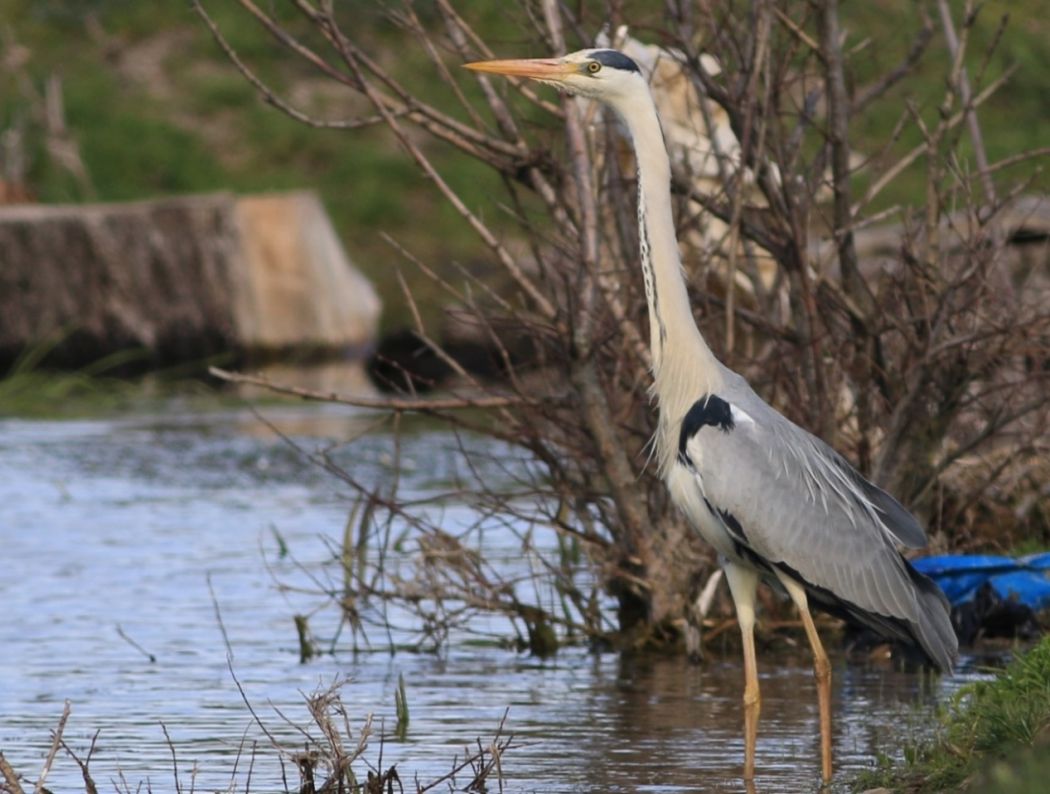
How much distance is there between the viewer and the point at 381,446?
13797mm

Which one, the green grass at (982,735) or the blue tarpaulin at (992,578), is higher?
the blue tarpaulin at (992,578)

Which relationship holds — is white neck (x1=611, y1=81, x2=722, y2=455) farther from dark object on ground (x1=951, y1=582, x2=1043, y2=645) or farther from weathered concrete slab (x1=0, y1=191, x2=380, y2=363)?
weathered concrete slab (x1=0, y1=191, x2=380, y2=363)

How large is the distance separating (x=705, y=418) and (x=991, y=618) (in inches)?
83.4

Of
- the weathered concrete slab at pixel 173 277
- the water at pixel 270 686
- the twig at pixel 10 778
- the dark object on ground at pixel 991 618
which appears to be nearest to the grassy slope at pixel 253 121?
the weathered concrete slab at pixel 173 277

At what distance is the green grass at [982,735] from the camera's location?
5160 mm

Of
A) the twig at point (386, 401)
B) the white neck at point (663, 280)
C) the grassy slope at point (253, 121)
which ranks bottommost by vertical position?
the twig at point (386, 401)

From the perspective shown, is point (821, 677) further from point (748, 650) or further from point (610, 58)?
point (610, 58)

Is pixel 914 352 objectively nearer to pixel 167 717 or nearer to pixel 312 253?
pixel 167 717

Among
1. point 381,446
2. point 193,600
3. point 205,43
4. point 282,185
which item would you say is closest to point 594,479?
point 193,600

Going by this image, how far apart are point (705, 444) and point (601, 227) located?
1.74 m

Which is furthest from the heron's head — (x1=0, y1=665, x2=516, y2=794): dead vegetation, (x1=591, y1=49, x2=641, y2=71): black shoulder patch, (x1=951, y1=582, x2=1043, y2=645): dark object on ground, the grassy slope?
the grassy slope

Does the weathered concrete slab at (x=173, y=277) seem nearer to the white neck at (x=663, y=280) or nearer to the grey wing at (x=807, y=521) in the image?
the white neck at (x=663, y=280)

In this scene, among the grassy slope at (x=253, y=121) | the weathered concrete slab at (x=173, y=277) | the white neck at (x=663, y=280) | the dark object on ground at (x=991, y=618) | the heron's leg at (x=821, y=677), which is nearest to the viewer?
the heron's leg at (x=821, y=677)

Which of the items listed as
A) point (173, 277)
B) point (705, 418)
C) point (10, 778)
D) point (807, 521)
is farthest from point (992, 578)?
point (173, 277)
